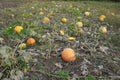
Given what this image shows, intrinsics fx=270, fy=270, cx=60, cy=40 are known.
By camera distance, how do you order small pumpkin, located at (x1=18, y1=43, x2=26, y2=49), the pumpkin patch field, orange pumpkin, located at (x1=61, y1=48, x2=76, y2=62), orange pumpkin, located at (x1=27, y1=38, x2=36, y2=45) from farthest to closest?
orange pumpkin, located at (x1=27, y1=38, x2=36, y2=45) < small pumpkin, located at (x1=18, y1=43, x2=26, y2=49) < orange pumpkin, located at (x1=61, y1=48, x2=76, y2=62) < the pumpkin patch field

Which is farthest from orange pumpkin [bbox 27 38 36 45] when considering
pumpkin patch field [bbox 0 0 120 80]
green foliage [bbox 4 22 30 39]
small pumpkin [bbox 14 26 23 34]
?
small pumpkin [bbox 14 26 23 34]

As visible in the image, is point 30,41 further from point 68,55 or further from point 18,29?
point 68,55

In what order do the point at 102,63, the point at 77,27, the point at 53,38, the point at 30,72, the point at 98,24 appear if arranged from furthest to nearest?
the point at 98,24 < the point at 77,27 < the point at 53,38 < the point at 102,63 < the point at 30,72

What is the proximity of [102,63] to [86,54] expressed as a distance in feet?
1.07

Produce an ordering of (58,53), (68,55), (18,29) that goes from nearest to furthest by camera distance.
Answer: (68,55)
(58,53)
(18,29)

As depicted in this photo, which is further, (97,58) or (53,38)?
(53,38)

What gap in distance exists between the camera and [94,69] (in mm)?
3764

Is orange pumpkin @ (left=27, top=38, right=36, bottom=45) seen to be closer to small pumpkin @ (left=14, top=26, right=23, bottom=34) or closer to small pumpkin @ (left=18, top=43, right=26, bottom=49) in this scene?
small pumpkin @ (left=18, top=43, right=26, bottom=49)

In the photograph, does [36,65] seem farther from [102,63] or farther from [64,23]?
[64,23]

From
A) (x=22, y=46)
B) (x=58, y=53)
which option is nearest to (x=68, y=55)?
(x=58, y=53)

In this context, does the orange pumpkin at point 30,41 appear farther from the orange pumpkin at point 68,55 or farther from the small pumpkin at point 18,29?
the orange pumpkin at point 68,55

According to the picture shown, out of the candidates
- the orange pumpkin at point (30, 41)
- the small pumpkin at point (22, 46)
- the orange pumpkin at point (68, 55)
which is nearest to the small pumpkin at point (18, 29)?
the orange pumpkin at point (30, 41)

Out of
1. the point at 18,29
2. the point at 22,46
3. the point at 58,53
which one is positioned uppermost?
the point at 18,29

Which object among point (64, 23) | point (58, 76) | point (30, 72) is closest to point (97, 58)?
point (58, 76)
